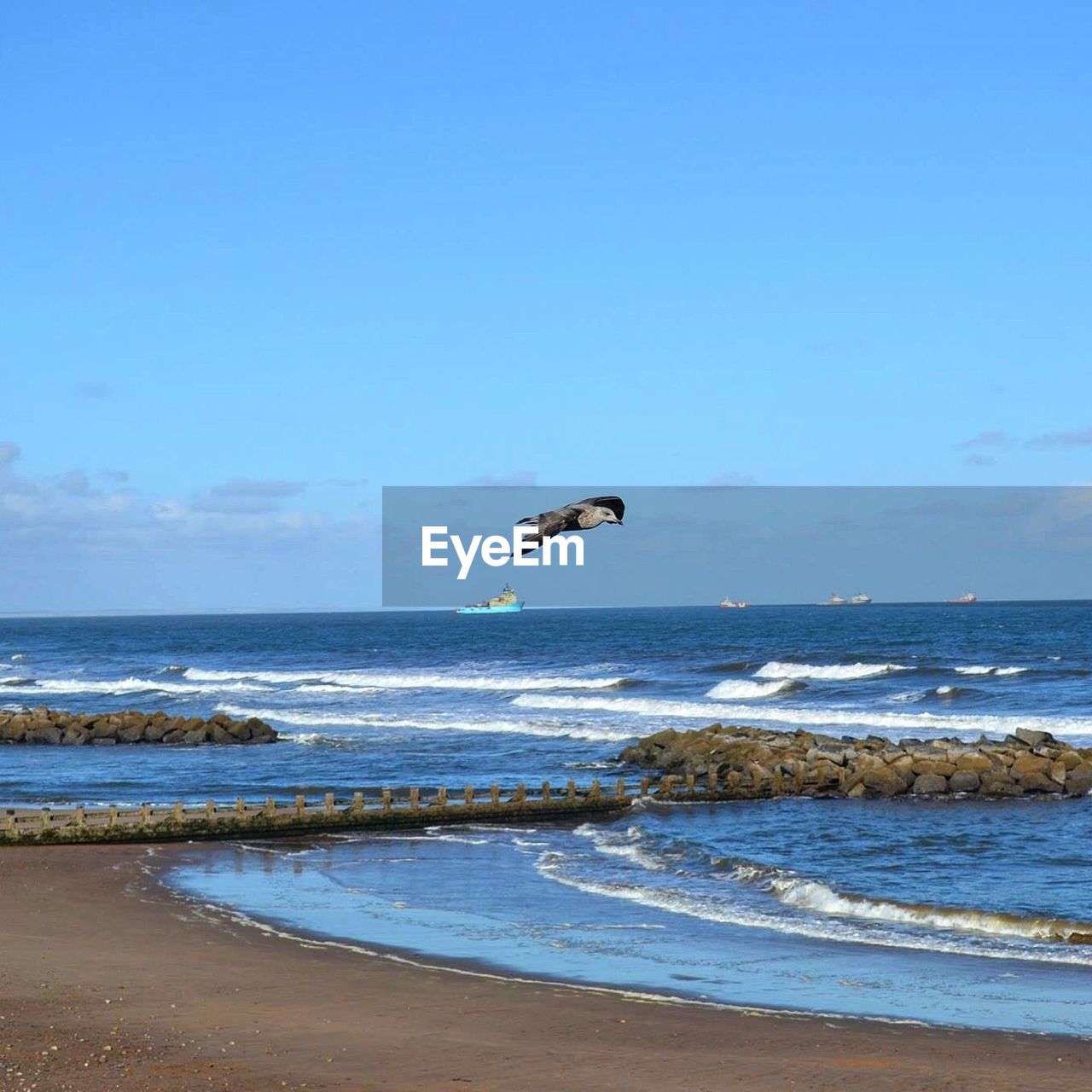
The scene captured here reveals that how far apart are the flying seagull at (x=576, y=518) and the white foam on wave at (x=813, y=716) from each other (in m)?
40.1

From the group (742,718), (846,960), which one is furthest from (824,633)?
(846,960)

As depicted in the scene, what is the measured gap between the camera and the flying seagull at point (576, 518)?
1648cm

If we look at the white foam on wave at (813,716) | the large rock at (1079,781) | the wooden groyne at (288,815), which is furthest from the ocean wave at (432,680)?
the wooden groyne at (288,815)

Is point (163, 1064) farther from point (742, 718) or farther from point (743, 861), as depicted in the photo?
point (742, 718)

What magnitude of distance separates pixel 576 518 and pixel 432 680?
239ft

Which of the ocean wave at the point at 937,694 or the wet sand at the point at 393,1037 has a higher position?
the ocean wave at the point at 937,694

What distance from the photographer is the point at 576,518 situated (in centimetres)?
1716

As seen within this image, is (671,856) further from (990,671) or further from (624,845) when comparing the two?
(990,671)

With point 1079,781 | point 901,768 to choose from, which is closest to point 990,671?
point 1079,781

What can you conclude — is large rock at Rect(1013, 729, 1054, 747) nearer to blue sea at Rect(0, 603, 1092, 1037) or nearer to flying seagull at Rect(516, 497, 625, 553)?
blue sea at Rect(0, 603, 1092, 1037)

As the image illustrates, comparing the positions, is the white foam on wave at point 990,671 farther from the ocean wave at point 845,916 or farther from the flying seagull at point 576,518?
the flying seagull at point 576,518

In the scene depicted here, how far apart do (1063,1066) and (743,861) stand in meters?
14.5

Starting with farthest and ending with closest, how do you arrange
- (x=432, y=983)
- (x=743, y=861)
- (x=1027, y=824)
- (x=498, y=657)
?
(x=498, y=657)
(x=1027, y=824)
(x=743, y=861)
(x=432, y=983)

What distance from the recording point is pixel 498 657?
113250 millimetres
